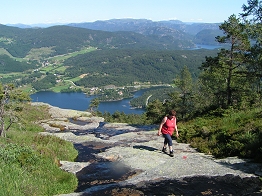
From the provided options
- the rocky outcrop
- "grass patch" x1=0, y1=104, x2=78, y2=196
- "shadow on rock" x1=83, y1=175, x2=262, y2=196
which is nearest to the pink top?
the rocky outcrop

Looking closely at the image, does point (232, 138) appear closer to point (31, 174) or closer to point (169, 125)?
point (169, 125)

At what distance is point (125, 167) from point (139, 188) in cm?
261

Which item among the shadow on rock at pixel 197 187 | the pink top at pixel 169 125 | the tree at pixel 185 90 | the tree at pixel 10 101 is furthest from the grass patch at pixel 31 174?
the tree at pixel 185 90

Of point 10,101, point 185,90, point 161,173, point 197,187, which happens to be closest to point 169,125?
point 161,173

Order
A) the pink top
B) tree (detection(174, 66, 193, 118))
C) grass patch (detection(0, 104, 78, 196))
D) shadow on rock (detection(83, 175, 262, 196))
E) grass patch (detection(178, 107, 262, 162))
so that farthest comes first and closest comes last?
tree (detection(174, 66, 193, 118)) < the pink top < grass patch (detection(178, 107, 262, 162)) < shadow on rock (detection(83, 175, 262, 196)) < grass patch (detection(0, 104, 78, 196))

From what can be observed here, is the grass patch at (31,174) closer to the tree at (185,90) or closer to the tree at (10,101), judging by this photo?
the tree at (10,101)

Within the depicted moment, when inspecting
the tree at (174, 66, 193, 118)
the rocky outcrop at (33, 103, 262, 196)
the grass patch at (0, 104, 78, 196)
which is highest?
the grass patch at (0, 104, 78, 196)

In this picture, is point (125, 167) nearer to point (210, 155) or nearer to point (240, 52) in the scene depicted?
point (210, 155)

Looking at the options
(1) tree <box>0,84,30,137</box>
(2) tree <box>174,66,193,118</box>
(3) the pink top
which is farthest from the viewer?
(2) tree <box>174,66,193,118</box>

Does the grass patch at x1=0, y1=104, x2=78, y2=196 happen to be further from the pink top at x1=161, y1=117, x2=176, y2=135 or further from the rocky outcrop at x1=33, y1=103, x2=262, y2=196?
the pink top at x1=161, y1=117, x2=176, y2=135

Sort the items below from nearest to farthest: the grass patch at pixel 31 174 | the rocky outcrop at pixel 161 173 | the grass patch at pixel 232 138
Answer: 1. the grass patch at pixel 31 174
2. the rocky outcrop at pixel 161 173
3. the grass patch at pixel 232 138

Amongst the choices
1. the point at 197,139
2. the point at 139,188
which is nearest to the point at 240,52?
the point at 197,139

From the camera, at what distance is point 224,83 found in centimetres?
3956

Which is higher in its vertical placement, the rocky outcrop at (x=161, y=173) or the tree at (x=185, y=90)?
the rocky outcrop at (x=161, y=173)
